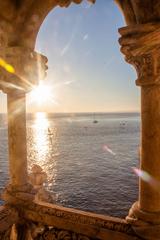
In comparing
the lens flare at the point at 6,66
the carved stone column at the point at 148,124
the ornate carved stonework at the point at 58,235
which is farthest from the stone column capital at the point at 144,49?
the ornate carved stonework at the point at 58,235

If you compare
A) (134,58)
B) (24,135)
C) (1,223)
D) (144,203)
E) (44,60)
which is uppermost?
(44,60)

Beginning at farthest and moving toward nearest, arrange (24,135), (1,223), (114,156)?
(114,156)
(24,135)
(1,223)

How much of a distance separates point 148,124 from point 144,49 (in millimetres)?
964

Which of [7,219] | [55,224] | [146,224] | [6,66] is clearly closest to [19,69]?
[6,66]

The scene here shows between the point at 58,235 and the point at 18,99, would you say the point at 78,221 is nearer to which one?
the point at 58,235

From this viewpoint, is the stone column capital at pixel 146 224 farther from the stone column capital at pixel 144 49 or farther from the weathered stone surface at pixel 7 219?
the weathered stone surface at pixel 7 219

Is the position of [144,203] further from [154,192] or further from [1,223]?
[1,223]

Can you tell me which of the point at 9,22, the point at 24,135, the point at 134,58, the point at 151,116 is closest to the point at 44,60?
the point at 9,22

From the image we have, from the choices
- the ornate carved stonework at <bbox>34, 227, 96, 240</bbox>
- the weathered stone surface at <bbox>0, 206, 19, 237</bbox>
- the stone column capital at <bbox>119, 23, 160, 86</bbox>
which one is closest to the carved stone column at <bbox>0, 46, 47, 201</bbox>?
the weathered stone surface at <bbox>0, 206, 19, 237</bbox>

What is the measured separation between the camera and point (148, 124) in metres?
3.49

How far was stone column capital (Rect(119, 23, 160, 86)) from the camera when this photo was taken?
10.6 feet

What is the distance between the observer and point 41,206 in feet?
14.7

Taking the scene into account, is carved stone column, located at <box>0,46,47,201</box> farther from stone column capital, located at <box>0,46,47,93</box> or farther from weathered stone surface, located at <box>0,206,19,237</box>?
weathered stone surface, located at <box>0,206,19,237</box>

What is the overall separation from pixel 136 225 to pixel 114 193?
28087 millimetres
